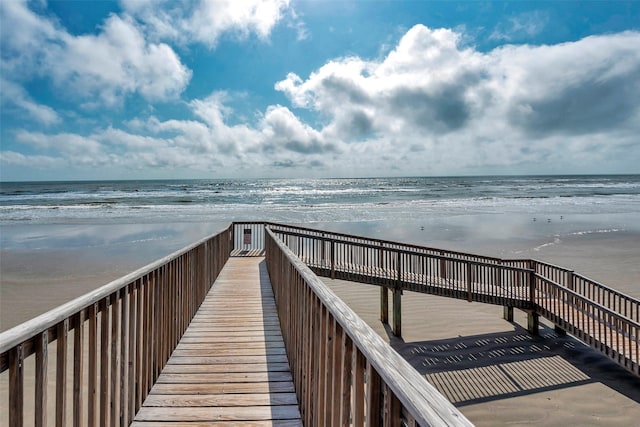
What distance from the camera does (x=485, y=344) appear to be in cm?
820

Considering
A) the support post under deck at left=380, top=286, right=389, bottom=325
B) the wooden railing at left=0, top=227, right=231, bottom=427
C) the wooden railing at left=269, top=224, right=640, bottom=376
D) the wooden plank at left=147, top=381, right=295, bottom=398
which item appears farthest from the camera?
the support post under deck at left=380, top=286, right=389, bottom=325

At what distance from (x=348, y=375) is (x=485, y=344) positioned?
25.0 feet

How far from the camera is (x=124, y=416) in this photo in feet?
9.02

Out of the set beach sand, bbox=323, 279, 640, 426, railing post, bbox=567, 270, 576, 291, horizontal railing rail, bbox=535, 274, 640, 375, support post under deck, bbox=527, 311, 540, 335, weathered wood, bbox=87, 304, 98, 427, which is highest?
weathered wood, bbox=87, 304, 98, 427

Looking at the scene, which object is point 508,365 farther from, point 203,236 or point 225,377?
point 203,236

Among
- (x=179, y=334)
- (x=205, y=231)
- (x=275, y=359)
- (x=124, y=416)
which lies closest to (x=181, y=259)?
(x=179, y=334)

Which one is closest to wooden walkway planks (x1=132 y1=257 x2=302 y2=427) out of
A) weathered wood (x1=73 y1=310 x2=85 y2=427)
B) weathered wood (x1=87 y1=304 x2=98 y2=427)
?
weathered wood (x1=87 y1=304 x2=98 y2=427)

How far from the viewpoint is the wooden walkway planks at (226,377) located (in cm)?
300

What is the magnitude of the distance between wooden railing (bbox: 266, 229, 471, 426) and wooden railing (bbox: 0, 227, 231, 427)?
142 centimetres

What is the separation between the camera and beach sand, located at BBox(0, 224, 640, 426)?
593cm

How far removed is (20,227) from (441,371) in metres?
28.6

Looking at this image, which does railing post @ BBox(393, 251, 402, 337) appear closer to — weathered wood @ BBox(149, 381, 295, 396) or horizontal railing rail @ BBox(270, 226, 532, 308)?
horizontal railing rail @ BBox(270, 226, 532, 308)

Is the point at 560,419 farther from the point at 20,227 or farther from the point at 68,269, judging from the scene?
the point at 20,227

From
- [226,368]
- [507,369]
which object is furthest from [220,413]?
[507,369]
